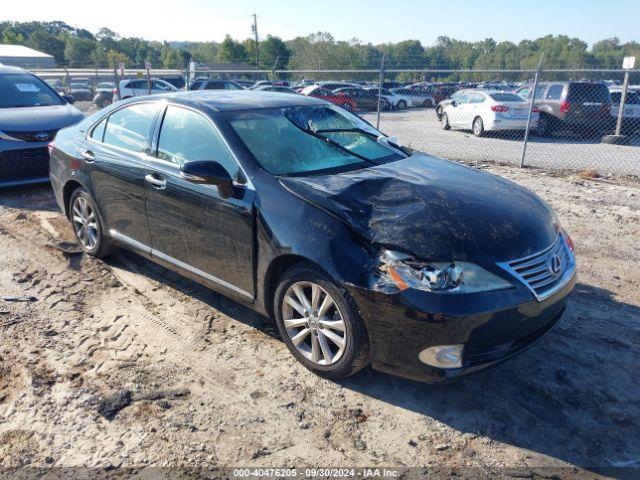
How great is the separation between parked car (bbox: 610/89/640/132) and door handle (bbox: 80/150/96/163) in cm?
1455

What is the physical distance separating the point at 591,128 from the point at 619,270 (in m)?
12.1

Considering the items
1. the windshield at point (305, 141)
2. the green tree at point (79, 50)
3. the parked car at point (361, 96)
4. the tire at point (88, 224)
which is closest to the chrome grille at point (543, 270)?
the windshield at point (305, 141)

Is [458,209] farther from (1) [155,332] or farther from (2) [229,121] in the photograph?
(1) [155,332]

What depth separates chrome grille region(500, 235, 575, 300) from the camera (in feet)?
9.68

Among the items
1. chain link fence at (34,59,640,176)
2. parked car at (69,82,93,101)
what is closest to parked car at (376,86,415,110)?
chain link fence at (34,59,640,176)

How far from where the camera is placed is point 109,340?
3.80m

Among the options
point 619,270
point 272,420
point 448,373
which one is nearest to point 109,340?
point 272,420

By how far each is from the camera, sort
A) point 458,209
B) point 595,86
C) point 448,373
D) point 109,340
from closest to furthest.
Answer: point 448,373
point 458,209
point 109,340
point 595,86

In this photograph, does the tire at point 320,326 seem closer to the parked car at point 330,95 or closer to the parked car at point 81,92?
the parked car at point 330,95

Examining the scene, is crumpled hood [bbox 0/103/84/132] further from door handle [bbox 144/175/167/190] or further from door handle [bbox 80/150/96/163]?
door handle [bbox 144/175/167/190]

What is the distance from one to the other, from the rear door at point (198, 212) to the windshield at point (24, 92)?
5.43m

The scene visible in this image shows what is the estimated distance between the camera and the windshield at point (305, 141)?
3731mm

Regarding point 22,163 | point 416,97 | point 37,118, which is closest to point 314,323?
point 22,163

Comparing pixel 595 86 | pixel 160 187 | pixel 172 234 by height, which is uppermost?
pixel 595 86
